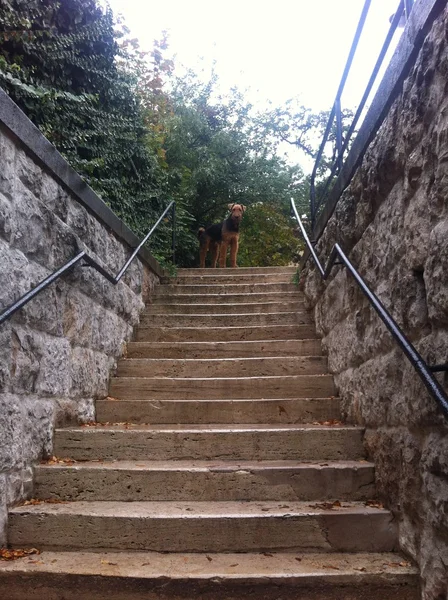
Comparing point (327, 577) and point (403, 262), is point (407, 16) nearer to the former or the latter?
point (403, 262)

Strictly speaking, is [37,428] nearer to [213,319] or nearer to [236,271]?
[213,319]

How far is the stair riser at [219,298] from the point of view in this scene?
18.7ft

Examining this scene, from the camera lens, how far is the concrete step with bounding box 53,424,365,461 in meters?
3.04

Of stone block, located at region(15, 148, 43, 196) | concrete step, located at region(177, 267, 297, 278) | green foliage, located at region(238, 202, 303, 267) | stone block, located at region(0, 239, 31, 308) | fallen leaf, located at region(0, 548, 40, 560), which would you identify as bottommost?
fallen leaf, located at region(0, 548, 40, 560)

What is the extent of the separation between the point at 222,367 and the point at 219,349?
0.40 m

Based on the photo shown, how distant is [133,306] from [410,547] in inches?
135

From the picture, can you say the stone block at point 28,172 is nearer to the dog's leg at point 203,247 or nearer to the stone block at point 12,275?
the stone block at point 12,275

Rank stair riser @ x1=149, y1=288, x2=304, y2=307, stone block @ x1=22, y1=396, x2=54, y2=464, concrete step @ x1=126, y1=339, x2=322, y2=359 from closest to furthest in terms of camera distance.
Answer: stone block @ x1=22, y1=396, x2=54, y2=464 < concrete step @ x1=126, y1=339, x2=322, y2=359 < stair riser @ x1=149, y1=288, x2=304, y2=307

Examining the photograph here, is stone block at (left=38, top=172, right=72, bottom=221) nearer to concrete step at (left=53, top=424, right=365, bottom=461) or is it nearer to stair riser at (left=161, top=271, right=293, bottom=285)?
concrete step at (left=53, top=424, right=365, bottom=461)

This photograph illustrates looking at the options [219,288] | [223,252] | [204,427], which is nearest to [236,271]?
[219,288]

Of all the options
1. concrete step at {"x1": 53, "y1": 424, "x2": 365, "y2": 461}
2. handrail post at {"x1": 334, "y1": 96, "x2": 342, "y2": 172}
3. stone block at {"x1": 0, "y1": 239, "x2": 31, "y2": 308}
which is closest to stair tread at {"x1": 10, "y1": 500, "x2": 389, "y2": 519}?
concrete step at {"x1": 53, "y1": 424, "x2": 365, "y2": 461}

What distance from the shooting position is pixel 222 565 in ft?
7.39

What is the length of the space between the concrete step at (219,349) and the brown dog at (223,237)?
12.3 feet

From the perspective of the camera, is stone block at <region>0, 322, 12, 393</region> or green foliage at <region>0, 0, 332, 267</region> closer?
stone block at <region>0, 322, 12, 393</region>
